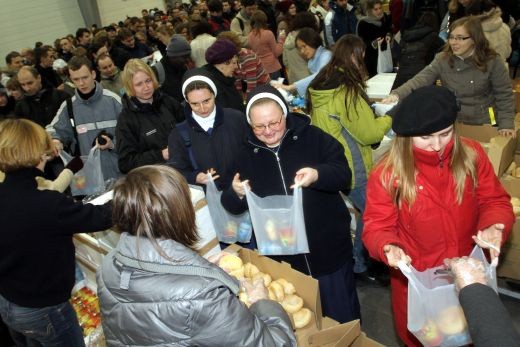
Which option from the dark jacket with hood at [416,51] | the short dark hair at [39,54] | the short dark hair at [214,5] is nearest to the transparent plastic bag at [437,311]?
the dark jacket with hood at [416,51]

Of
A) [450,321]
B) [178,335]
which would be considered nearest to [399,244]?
[450,321]

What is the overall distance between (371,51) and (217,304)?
19.6 feet

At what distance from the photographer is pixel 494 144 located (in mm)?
3029

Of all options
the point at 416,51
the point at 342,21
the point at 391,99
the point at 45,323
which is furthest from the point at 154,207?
the point at 342,21

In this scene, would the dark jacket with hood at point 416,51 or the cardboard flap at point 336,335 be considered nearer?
the cardboard flap at point 336,335

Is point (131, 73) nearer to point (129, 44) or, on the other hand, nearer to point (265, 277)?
point (265, 277)

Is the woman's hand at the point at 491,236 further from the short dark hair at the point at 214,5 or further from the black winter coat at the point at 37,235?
the short dark hair at the point at 214,5

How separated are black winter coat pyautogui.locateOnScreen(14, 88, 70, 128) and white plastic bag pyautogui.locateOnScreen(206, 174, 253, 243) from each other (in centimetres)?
272

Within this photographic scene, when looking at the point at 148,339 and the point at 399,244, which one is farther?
the point at 399,244

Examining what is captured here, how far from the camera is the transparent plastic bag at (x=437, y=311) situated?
167cm

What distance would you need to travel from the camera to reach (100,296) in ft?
4.67

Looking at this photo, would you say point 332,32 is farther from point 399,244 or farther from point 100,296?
point 100,296

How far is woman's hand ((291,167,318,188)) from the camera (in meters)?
2.12

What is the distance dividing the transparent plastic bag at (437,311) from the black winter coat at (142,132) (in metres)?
2.06
